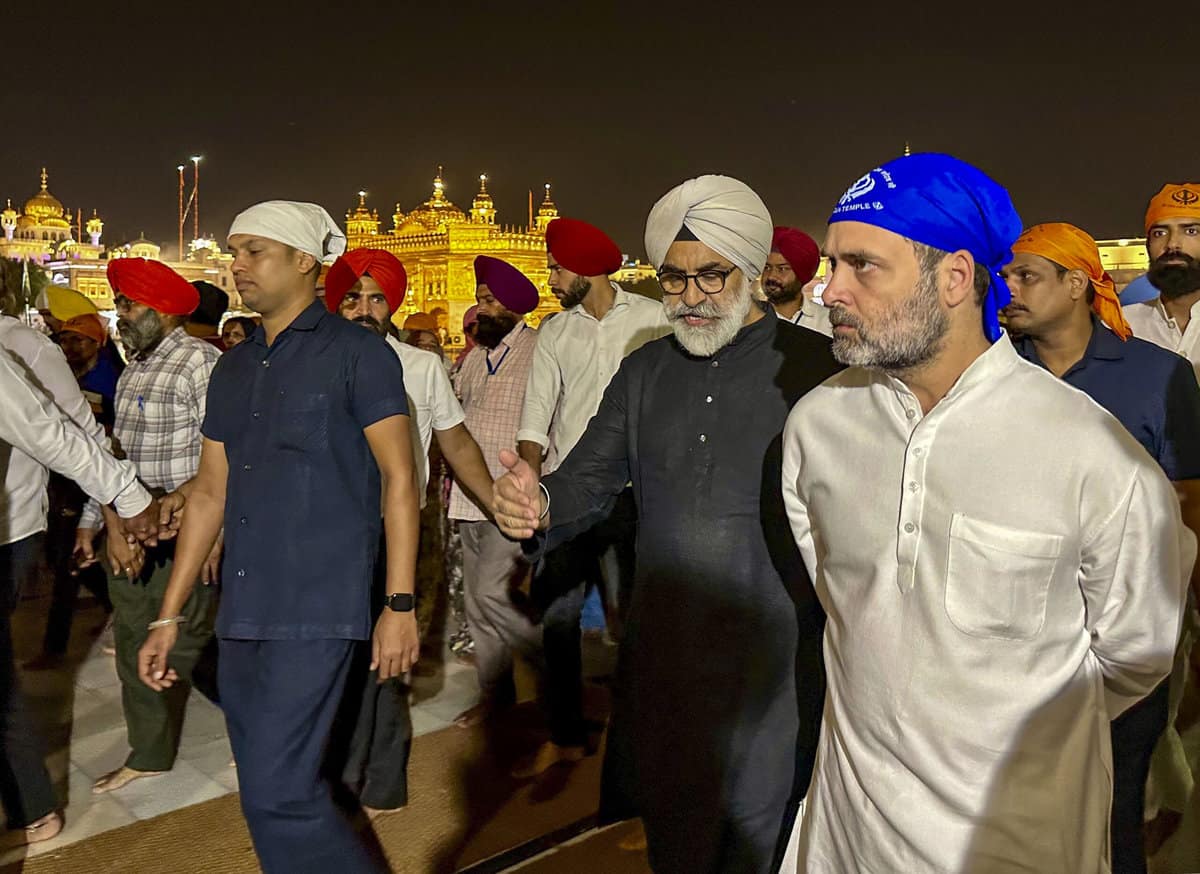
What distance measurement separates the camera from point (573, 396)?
507cm

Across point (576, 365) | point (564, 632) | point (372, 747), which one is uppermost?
point (576, 365)

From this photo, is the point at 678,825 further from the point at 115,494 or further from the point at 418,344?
the point at 418,344

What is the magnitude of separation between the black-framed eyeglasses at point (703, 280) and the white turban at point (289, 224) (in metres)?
1.07

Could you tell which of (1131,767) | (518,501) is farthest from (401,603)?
(1131,767)

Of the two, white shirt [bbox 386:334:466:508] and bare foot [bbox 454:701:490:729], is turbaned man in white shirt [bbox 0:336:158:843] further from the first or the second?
bare foot [bbox 454:701:490:729]

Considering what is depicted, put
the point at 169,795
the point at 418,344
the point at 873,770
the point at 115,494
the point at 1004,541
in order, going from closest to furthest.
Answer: the point at 1004,541 < the point at 873,770 < the point at 115,494 < the point at 169,795 < the point at 418,344

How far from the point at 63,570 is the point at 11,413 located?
3586mm

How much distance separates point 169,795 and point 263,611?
189 centimetres

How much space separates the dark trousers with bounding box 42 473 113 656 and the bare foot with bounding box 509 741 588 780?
3.20 metres

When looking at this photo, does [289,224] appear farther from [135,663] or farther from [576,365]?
[135,663]

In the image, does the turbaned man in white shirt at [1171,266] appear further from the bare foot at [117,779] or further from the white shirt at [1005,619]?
the bare foot at [117,779]

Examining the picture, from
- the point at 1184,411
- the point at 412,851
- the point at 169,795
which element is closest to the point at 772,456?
the point at 1184,411

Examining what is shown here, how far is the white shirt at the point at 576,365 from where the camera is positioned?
5031mm

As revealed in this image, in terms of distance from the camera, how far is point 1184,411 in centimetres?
314
